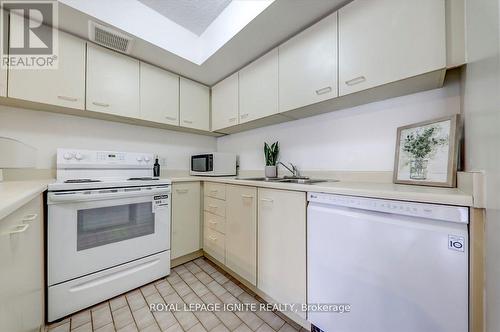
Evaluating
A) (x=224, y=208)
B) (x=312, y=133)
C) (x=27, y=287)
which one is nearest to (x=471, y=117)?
(x=312, y=133)

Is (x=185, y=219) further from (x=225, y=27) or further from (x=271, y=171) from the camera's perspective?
(x=225, y=27)

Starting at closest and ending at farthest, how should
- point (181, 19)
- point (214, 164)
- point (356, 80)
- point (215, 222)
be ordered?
1. point (356, 80)
2. point (181, 19)
3. point (215, 222)
4. point (214, 164)

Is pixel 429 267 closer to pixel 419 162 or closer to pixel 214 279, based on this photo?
pixel 419 162

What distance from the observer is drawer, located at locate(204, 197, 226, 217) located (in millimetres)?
1708

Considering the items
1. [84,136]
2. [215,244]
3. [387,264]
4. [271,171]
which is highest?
[84,136]

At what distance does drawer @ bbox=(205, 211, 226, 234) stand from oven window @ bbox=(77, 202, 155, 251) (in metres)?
0.51

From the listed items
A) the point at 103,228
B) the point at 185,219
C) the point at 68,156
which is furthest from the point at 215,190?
the point at 68,156

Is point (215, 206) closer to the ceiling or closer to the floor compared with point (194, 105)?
closer to the floor

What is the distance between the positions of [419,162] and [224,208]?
1.43m

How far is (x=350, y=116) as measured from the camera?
4.83 feet

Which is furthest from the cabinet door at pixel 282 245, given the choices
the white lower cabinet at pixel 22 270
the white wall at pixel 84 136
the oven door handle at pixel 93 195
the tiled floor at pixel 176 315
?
the white wall at pixel 84 136

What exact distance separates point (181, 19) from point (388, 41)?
169 centimetres

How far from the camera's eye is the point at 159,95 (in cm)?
194

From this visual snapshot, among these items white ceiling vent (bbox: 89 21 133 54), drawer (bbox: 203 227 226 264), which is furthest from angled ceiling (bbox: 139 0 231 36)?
drawer (bbox: 203 227 226 264)
